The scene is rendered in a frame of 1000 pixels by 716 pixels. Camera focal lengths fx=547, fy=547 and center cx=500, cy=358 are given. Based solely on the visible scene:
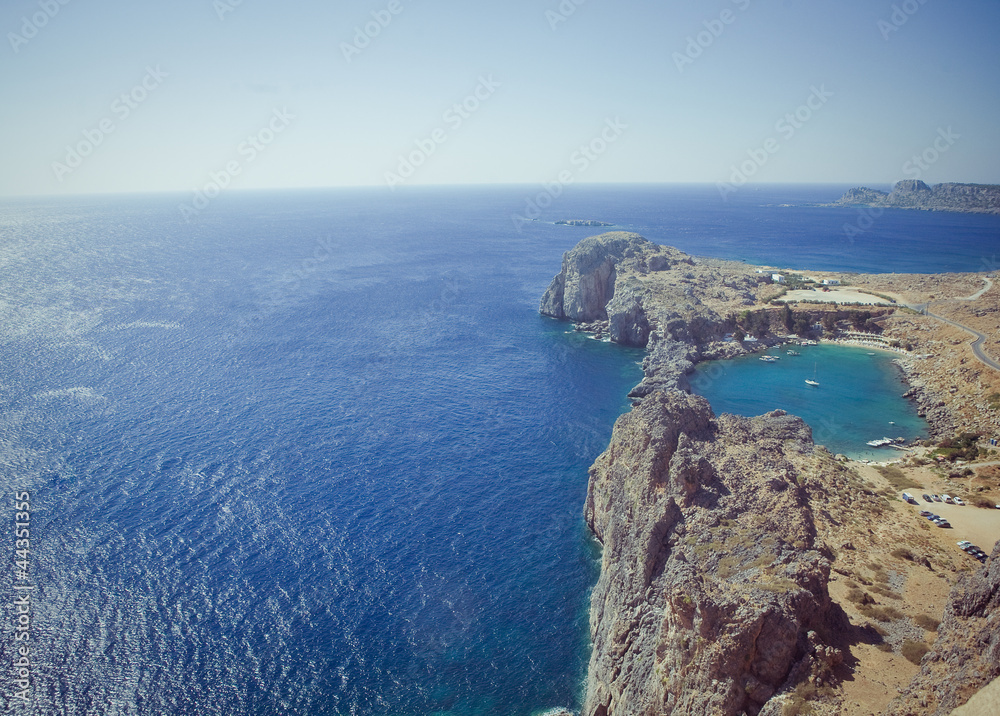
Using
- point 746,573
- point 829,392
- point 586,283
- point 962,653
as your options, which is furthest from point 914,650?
point 586,283

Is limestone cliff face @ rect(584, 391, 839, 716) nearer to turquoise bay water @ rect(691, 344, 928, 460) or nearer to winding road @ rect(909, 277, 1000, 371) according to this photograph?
turquoise bay water @ rect(691, 344, 928, 460)

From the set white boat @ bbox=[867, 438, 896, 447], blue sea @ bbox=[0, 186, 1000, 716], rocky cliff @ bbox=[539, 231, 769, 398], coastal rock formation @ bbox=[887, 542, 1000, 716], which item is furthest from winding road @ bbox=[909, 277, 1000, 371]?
coastal rock formation @ bbox=[887, 542, 1000, 716]

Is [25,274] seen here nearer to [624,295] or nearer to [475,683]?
[624,295]

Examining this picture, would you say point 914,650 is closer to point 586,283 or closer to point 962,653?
point 962,653

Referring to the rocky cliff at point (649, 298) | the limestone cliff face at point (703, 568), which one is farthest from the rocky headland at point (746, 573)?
the rocky cliff at point (649, 298)

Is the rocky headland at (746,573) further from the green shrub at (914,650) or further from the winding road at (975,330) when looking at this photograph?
the winding road at (975,330)

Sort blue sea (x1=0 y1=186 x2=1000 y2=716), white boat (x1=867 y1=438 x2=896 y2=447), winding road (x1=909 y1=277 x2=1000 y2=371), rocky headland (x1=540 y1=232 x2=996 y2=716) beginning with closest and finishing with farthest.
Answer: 1. rocky headland (x1=540 y1=232 x2=996 y2=716)
2. blue sea (x1=0 y1=186 x2=1000 y2=716)
3. white boat (x1=867 y1=438 x2=896 y2=447)
4. winding road (x1=909 y1=277 x2=1000 y2=371)
